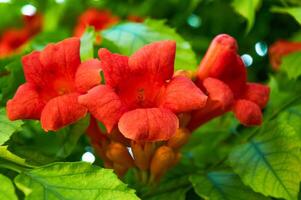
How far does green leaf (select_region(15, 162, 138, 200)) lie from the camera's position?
1346 mm

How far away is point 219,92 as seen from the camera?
1665 millimetres

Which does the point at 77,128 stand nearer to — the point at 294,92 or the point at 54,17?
the point at 294,92

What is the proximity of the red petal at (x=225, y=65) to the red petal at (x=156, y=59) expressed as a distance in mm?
229

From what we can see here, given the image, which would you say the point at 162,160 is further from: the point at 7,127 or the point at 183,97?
the point at 7,127

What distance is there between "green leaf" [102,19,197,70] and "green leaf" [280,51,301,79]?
342 millimetres

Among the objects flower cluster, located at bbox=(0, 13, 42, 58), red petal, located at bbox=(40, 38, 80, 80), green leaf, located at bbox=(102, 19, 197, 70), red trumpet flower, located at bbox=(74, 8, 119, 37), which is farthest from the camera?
flower cluster, located at bbox=(0, 13, 42, 58)

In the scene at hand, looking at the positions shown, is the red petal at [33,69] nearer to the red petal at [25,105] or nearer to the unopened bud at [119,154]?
the red petal at [25,105]

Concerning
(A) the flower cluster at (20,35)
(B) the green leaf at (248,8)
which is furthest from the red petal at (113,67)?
(A) the flower cluster at (20,35)

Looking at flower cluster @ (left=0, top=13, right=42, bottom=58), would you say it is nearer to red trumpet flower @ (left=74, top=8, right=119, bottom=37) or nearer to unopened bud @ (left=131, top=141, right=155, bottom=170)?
red trumpet flower @ (left=74, top=8, right=119, bottom=37)

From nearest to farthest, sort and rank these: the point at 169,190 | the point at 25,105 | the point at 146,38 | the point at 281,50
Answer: the point at 25,105
the point at 169,190
the point at 146,38
the point at 281,50

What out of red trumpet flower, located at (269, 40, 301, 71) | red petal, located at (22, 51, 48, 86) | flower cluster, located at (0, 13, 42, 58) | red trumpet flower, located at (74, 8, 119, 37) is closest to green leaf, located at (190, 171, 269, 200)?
red petal, located at (22, 51, 48, 86)

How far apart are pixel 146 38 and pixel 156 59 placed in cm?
44

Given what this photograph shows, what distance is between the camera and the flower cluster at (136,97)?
4.75 feet

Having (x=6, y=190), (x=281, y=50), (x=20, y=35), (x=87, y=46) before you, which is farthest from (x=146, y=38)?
(x=20, y=35)
